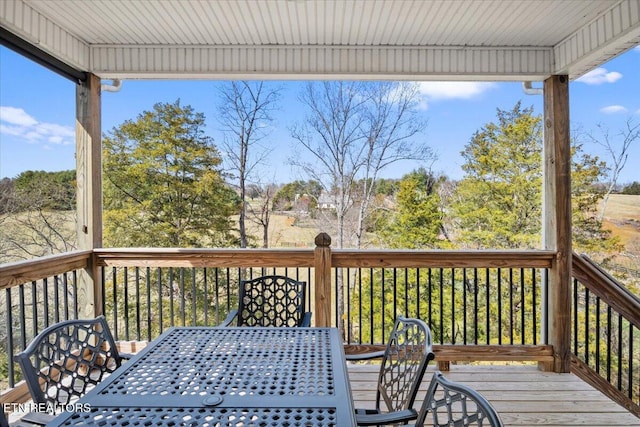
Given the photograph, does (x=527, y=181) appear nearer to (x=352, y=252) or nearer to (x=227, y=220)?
(x=352, y=252)

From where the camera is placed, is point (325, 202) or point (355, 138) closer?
point (325, 202)

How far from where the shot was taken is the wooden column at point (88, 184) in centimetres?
347

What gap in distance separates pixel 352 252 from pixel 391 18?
77.0 inches

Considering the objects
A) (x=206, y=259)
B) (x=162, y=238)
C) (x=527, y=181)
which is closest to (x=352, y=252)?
(x=206, y=259)

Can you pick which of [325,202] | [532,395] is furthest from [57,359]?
[325,202]

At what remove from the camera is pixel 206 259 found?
3.51 meters

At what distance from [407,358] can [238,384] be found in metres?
0.72

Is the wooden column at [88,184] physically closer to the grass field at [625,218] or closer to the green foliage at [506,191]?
the green foliage at [506,191]

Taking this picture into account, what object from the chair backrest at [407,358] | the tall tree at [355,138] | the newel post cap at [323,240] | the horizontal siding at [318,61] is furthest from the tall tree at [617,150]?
the chair backrest at [407,358]

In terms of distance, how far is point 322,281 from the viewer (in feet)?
11.2

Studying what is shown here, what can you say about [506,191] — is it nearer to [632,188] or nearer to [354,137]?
[632,188]

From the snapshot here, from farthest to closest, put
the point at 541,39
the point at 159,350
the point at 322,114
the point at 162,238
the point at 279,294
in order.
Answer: the point at 322,114
the point at 162,238
the point at 541,39
the point at 279,294
the point at 159,350

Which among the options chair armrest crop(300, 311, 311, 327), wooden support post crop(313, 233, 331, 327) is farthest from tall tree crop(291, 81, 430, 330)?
chair armrest crop(300, 311, 311, 327)

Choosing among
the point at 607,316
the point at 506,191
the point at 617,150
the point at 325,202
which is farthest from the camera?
the point at 325,202
